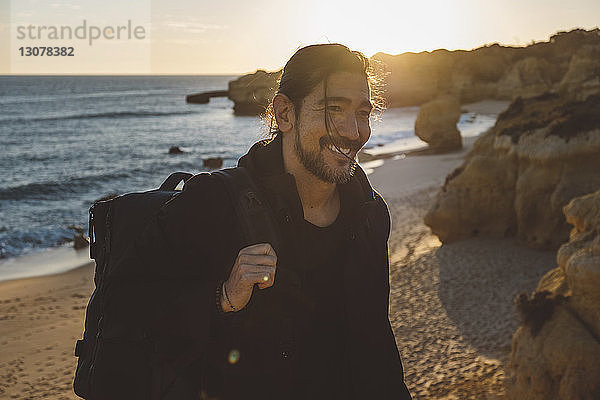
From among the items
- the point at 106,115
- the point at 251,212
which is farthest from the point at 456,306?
the point at 106,115

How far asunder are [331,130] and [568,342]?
4.03 meters

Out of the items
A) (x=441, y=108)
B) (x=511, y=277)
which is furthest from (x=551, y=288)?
(x=441, y=108)

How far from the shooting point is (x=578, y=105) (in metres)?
11.2

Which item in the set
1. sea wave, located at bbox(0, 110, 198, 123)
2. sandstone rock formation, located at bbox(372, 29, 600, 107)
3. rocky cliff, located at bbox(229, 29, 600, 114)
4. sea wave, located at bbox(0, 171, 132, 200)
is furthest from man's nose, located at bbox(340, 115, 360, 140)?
sea wave, located at bbox(0, 110, 198, 123)

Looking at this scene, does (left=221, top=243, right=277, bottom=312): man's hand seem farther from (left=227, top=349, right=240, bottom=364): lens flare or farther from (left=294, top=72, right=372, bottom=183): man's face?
(left=294, top=72, right=372, bottom=183): man's face

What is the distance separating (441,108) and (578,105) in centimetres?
2007

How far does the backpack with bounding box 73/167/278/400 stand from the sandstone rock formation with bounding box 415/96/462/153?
28.8 meters

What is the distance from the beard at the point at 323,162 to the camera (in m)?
2.13

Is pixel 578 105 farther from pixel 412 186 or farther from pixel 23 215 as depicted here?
pixel 23 215

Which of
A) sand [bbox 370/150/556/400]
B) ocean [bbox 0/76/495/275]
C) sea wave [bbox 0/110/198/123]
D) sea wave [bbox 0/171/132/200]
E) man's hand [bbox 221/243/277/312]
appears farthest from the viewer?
sea wave [bbox 0/110/198/123]

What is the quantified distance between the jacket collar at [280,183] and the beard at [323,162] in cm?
10

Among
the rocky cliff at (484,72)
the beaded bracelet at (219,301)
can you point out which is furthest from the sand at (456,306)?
the rocky cliff at (484,72)

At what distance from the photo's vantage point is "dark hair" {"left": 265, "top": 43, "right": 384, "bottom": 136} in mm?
2168

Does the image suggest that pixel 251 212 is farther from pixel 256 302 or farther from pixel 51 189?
pixel 51 189
